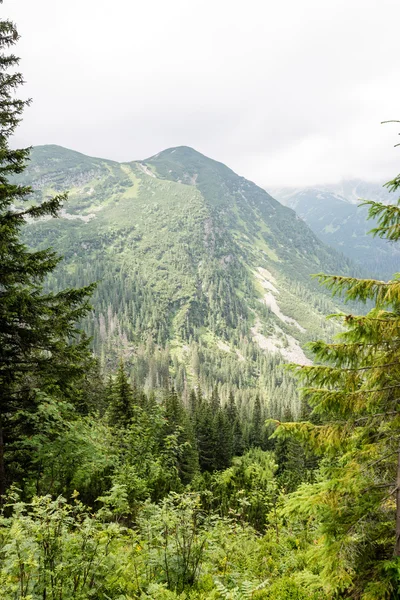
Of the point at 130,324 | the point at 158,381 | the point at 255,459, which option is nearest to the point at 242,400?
the point at 158,381

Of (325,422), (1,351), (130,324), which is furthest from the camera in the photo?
(130,324)

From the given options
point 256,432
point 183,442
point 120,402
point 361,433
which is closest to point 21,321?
point 361,433

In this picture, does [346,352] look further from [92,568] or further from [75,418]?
[75,418]

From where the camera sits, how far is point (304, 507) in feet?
14.4

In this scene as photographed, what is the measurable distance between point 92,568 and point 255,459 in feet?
157

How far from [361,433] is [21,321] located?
8170 mm

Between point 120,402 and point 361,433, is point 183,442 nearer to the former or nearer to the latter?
point 120,402

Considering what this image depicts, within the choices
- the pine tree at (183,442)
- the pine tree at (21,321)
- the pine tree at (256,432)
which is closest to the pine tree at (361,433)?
the pine tree at (21,321)

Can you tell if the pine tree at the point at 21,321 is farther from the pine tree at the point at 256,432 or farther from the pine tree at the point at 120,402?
the pine tree at the point at 256,432

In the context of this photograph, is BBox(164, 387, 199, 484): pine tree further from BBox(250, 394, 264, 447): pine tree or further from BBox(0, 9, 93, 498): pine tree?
BBox(250, 394, 264, 447): pine tree

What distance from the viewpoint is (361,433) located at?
465 centimetres

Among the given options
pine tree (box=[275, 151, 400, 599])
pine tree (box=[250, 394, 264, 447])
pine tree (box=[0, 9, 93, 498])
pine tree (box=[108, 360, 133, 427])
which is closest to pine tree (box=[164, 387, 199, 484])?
pine tree (box=[108, 360, 133, 427])

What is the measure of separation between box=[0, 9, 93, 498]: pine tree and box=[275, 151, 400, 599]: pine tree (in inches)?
268

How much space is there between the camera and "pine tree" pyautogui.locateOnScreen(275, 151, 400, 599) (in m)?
4.21
